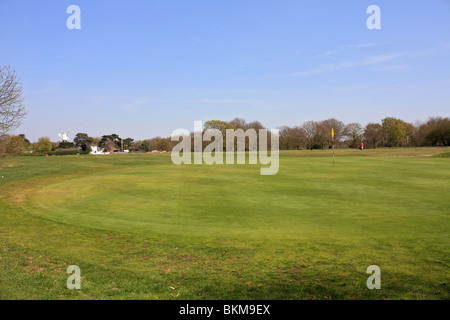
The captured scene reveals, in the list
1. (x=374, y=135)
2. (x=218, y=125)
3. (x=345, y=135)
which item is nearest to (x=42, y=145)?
(x=218, y=125)

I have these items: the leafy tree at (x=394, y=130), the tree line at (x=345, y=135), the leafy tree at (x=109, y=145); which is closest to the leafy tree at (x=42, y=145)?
the tree line at (x=345, y=135)

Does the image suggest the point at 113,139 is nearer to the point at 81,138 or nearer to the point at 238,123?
the point at 81,138

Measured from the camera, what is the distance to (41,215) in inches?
569

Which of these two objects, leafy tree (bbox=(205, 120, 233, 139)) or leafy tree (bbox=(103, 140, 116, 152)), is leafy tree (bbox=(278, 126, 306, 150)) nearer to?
leafy tree (bbox=(205, 120, 233, 139))

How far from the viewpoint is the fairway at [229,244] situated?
6.63 meters

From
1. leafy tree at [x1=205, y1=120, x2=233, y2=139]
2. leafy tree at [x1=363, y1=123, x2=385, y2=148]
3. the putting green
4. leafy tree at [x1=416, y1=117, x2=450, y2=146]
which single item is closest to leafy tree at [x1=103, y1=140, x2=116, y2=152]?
leafy tree at [x1=205, y1=120, x2=233, y2=139]

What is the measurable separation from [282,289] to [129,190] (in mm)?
16302

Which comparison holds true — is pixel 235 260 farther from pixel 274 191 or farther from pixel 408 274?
pixel 274 191

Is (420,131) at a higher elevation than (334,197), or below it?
higher

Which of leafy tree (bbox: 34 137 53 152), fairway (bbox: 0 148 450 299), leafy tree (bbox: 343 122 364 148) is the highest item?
leafy tree (bbox: 343 122 364 148)

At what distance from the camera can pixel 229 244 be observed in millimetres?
9742

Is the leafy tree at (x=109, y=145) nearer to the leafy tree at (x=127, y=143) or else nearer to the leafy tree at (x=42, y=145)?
the leafy tree at (x=127, y=143)

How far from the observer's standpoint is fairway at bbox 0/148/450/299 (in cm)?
663
